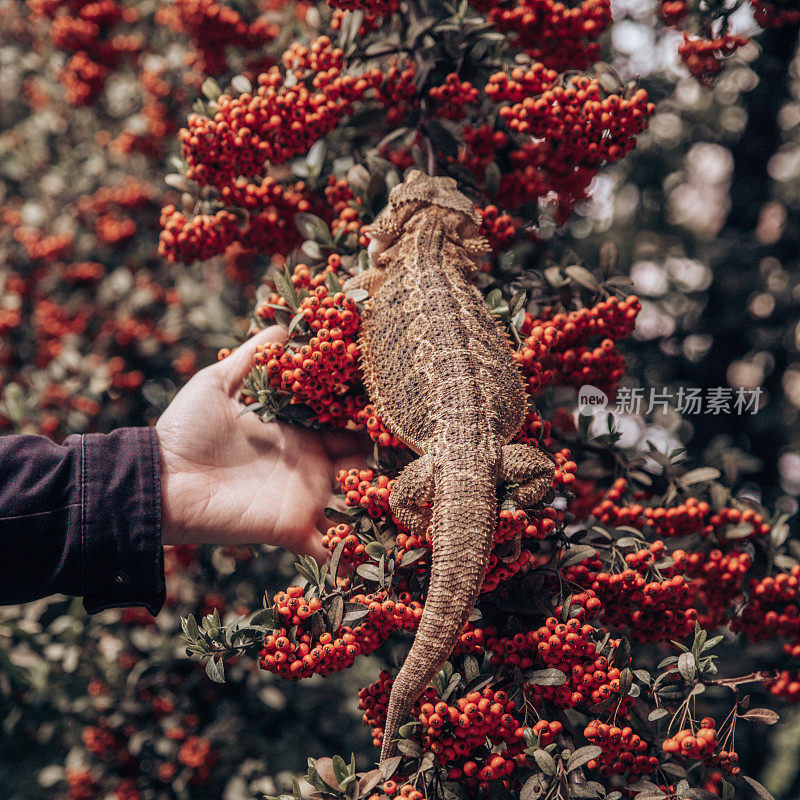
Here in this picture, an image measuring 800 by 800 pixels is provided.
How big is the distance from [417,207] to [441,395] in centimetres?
77

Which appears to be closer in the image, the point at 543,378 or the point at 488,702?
the point at 488,702

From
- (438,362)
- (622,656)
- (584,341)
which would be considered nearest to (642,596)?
(622,656)

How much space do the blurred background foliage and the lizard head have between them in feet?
1.47

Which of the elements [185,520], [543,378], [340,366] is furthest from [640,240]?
[185,520]

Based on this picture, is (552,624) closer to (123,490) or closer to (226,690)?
(123,490)

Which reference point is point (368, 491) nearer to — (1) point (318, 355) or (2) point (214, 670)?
(1) point (318, 355)

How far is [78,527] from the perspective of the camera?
199cm

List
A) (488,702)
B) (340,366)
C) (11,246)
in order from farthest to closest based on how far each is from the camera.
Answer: (11,246), (340,366), (488,702)

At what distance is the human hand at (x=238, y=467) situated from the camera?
223cm

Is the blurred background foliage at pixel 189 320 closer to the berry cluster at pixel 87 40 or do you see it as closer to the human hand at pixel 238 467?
the berry cluster at pixel 87 40

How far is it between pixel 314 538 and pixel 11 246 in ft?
9.48

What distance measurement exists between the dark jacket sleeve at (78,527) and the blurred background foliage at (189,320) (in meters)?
1.09

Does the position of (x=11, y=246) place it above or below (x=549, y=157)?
below

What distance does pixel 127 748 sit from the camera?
2.93m
